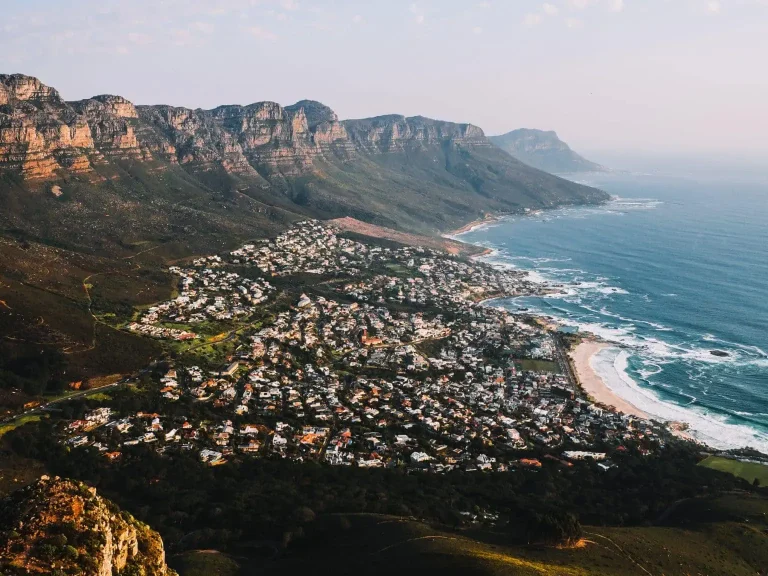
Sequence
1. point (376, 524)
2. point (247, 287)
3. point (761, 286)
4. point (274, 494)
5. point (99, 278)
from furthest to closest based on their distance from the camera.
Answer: point (761, 286) < point (247, 287) < point (99, 278) < point (274, 494) < point (376, 524)

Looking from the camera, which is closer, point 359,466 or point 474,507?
point 474,507

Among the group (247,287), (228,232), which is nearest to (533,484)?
(247,287)

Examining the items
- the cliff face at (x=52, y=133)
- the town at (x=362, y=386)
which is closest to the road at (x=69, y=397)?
the town at (x=362, y=386)

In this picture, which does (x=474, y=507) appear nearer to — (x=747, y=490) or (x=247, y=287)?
(x=747, y=490)

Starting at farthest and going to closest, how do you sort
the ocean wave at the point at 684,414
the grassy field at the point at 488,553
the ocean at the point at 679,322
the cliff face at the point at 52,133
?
the cliff face at the point at 52,133
the ocean at the point at 679,322
the ocean wave at the point at 684,414
the grassy field at the point at 488,553

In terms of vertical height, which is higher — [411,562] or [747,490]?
[411,562]

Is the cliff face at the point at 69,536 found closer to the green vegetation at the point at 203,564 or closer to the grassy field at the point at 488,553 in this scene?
the green vegetation at the point at 203,564

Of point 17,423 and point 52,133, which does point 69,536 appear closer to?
point 17,423
